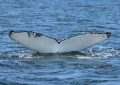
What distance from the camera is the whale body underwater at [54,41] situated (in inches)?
703

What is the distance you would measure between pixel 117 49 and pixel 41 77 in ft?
19.2

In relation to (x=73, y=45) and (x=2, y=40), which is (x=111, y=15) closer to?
(x=2, y=40)

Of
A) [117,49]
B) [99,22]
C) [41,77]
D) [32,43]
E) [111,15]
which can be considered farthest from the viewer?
[111,15]

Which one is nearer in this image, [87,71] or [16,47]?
[87,71]

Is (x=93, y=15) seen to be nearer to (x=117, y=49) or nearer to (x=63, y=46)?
(x=117, y=49)

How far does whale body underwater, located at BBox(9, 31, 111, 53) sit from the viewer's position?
17.8m

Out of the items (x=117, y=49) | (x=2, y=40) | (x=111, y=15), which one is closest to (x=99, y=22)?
(x=111, y=15)

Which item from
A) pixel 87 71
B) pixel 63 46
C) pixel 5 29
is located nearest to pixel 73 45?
pixel 63 46

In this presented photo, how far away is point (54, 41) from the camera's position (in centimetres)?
1789

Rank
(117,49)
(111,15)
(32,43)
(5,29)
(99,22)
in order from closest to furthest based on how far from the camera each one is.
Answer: (32,43) < (117,49) < (5,29) < (99,22) < (111,15)

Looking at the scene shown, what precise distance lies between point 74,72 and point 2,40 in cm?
774

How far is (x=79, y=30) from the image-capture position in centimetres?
2942

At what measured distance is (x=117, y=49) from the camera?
20.9m

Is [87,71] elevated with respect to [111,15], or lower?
lower
